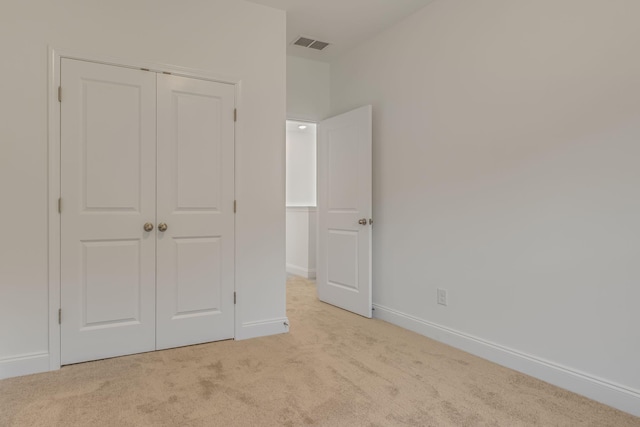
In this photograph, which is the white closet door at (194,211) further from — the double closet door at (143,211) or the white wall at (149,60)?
the white wall at (149,60)

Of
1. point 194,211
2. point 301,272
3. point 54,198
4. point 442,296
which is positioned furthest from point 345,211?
point 54,198

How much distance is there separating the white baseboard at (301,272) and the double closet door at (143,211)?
2.81m

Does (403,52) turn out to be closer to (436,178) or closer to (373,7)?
(373,7)

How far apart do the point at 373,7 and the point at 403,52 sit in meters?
0.48

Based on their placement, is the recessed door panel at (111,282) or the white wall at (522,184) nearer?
the white wall at (522,184)

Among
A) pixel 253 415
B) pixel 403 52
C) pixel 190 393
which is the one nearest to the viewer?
pixel 253 415

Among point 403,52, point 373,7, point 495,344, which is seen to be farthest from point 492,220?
point 373,7

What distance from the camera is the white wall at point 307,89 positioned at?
412 cm

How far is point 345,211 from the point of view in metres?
3.87

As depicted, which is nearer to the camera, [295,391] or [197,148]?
[295,391]

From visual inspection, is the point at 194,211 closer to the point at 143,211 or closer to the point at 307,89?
the point at 143,211

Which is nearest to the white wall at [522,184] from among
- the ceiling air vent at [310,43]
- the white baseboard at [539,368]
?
the white baseboard at [539,368]

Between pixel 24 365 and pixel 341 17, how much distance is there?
136 inches

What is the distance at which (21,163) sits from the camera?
7.51ft
